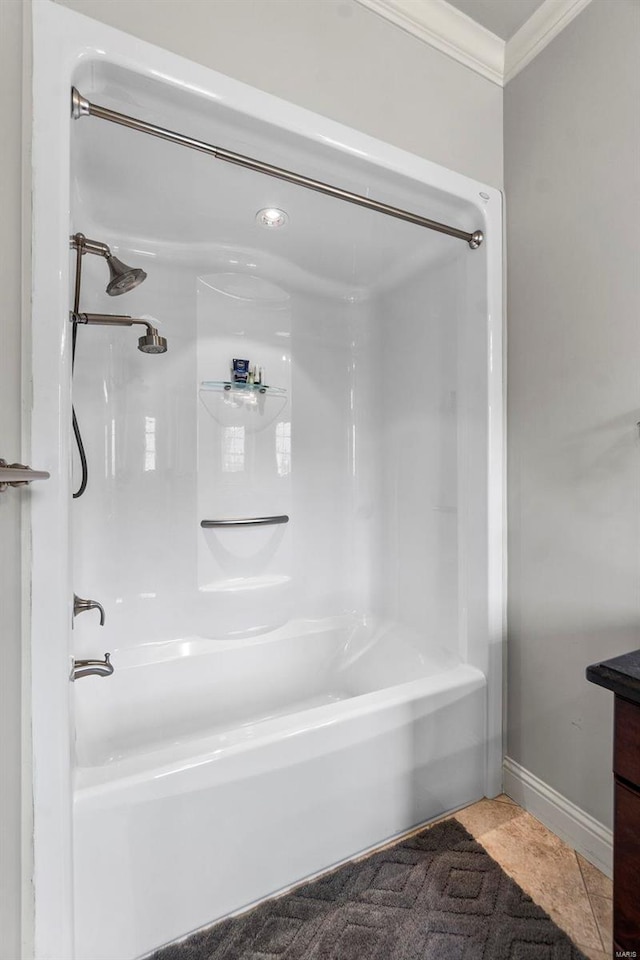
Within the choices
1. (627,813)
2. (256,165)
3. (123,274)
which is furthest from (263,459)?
(627,813)

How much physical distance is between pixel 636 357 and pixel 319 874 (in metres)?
1.69

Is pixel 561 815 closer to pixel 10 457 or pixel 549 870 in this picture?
pixel 549 870

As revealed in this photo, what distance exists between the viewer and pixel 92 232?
187 cm

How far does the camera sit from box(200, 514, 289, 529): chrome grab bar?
2.12 metres

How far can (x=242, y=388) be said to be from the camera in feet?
7.16

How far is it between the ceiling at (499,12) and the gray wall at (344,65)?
129 mm

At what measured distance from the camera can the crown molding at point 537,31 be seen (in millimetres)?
1441

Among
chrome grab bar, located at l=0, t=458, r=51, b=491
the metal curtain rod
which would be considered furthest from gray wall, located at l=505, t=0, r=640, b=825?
chrome grab bar, located at l=0, t=458, r=51, b=491

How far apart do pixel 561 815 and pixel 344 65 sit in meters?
2.39

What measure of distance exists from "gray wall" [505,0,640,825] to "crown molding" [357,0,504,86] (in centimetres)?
13

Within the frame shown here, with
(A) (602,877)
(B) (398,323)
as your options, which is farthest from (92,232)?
(A) (602,877)

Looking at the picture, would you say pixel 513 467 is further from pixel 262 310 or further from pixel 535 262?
pixel 262 310

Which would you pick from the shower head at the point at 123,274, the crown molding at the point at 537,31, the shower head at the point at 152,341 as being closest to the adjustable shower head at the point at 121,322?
the shower head at the point at 152,341

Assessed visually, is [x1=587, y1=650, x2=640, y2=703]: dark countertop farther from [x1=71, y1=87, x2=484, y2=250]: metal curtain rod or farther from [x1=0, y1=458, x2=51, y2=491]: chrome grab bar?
[x1=71, y1=87, x2=484, y2=250]: metal curtain rod
